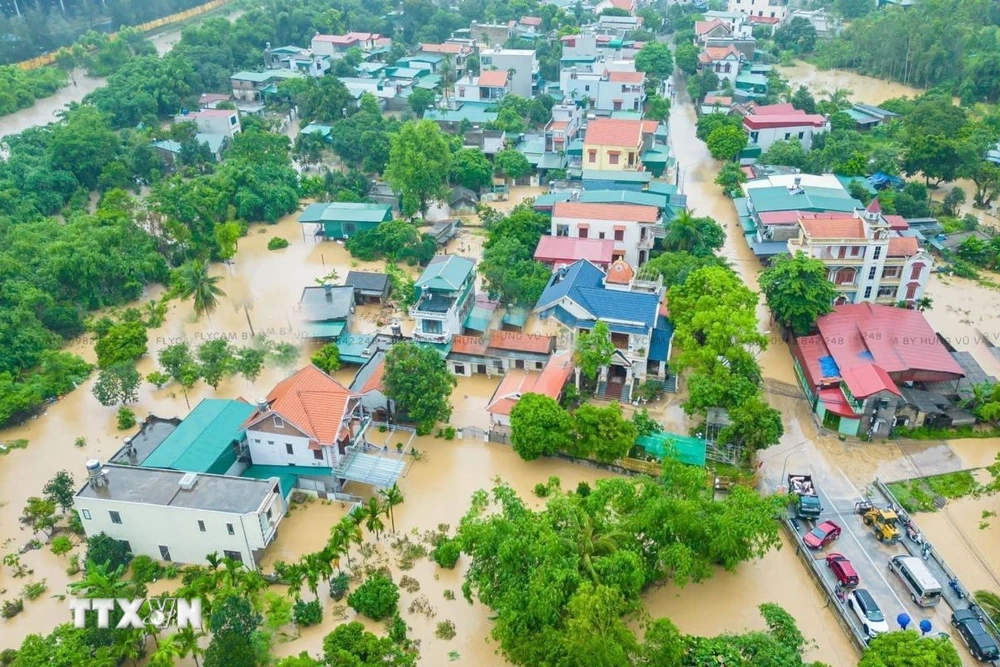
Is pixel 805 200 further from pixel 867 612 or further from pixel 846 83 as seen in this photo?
pixel 846 83

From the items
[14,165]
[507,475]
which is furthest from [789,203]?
[14,165]

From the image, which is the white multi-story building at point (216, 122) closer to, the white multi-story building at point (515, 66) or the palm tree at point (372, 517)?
the white multi-story building at point (515, 66)

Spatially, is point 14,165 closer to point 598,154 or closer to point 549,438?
point 598,154

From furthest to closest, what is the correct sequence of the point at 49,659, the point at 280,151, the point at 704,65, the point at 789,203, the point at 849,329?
the point at 704,65, the point at 280,151, the point at 789,203, the point at 849,329, the point at 49,659

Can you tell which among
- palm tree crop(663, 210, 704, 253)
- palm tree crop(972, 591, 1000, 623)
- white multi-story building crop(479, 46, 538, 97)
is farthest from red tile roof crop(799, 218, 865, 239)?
white multi-story building crop(479, 46, 538, 97)

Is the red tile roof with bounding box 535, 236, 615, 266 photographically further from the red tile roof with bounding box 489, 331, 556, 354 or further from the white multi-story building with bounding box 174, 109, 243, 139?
the white multi-story building with bounding box 174, 109, 243, 139

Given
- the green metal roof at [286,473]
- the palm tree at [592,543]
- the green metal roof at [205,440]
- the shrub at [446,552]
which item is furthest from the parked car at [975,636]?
the green metal roof at [205,440]
